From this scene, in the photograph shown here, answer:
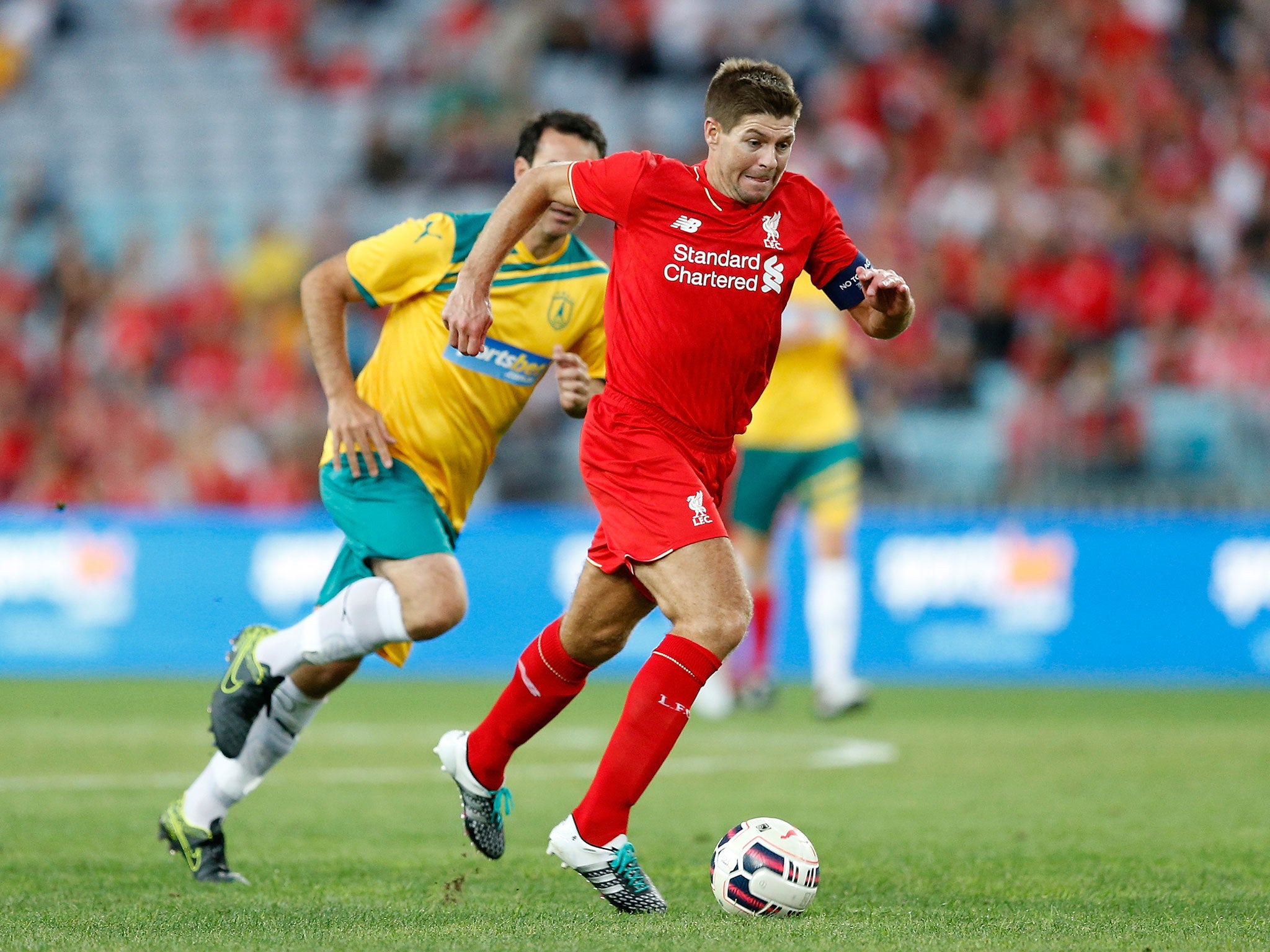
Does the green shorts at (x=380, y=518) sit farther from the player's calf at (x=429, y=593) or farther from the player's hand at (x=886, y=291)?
the player's hand at (x=886, y=291)

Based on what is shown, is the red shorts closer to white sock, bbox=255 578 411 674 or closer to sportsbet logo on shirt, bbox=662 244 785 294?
sportsbet logo on shirt, bbox=662 244 785 294

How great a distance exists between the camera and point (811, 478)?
34.4ft

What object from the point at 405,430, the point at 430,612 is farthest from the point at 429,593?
the point at 405,430

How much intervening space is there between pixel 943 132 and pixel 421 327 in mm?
13238

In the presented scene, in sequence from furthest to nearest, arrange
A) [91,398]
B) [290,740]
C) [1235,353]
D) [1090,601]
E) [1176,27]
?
1. [1176,27]
2. [91,398]
3. [1235,353]
4. [1090,601]
5. [290,740]

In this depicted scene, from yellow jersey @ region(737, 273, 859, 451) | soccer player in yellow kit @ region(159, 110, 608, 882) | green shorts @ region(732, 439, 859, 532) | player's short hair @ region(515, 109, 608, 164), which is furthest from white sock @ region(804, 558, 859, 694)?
player's short hair @ region(515, 109, 608, 164)

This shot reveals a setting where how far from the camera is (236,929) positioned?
4172mm

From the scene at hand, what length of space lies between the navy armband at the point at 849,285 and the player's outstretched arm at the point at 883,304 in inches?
0.6

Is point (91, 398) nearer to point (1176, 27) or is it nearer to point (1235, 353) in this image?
point (1235, 353)

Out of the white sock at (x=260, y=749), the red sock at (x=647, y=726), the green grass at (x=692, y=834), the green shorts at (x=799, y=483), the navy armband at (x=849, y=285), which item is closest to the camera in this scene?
the green grass at (x=692, y=834)

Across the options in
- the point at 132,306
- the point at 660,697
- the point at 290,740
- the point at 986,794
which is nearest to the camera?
the point at 660,697

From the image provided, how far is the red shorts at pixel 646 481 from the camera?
463 centimetres

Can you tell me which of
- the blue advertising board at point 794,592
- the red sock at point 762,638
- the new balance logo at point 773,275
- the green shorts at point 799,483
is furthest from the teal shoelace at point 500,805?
the blue advertising board at point 794,592

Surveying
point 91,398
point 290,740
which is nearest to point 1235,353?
point 91,398
